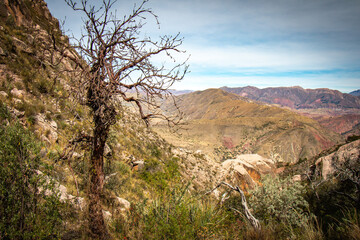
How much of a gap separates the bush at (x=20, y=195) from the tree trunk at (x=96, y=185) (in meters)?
0.55

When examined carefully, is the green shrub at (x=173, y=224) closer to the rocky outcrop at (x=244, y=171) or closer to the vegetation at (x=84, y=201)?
the vegetation at (x=84, y=201)

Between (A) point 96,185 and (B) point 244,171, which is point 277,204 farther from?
(B) point 244,171

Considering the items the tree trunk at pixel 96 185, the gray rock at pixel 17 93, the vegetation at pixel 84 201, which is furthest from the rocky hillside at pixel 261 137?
the tree trunk at pixel 96 185

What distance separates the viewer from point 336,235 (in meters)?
3.11

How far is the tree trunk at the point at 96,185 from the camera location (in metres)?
3.15

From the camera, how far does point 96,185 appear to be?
316 cm

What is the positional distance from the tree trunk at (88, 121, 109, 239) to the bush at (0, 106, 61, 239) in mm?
551

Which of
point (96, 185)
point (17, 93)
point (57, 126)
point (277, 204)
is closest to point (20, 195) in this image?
point (96, 185)

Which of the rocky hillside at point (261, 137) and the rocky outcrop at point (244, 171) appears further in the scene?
the rocky hillside at point (261, 137)

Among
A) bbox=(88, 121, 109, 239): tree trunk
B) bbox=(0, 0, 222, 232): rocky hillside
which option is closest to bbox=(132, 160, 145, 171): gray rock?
bbox=(0, 0, 222, 232): rocky hillside

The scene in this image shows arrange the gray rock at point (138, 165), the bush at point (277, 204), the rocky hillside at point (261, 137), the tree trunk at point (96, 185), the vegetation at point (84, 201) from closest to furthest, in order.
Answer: the vegetation at point (84, 201) → the tree trunk at point (96, 185) → the bush at point (277, 204) → the gray rock at point (138, 165) → the rocky hillside at point (261, 137)

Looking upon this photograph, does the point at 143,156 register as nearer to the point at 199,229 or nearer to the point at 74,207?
the point at 74,207

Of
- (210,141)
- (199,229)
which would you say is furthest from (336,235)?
(210,141)

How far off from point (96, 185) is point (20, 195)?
1.05 m
